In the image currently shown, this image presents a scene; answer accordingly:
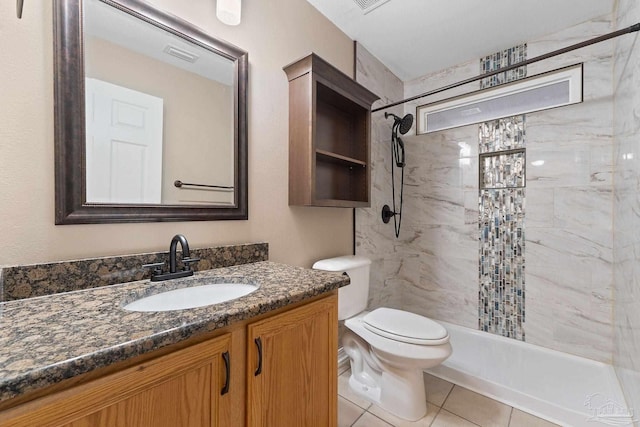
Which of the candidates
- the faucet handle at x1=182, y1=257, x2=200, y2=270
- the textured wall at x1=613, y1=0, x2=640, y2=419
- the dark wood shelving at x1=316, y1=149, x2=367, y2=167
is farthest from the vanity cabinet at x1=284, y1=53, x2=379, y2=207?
the textured wall at x1=613, y1=0, x2=640, y2=419

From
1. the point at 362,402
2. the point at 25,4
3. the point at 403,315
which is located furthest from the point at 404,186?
the point at 25,4

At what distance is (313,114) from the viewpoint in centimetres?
150

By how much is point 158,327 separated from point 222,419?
0.32 metres

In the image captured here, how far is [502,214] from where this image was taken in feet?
7.11

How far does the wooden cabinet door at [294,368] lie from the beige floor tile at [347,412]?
0.53 metres

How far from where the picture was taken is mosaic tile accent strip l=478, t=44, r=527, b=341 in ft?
6.88

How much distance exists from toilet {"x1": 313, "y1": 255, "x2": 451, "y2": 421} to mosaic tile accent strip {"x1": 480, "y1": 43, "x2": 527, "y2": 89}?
5.98 feet

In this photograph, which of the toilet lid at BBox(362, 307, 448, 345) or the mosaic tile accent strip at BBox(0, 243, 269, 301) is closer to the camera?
the mosaic tile accent strip at BBox(0, 243, 269, 301)

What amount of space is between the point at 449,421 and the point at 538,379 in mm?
790

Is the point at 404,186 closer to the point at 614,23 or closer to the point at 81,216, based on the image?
the point at 614,23

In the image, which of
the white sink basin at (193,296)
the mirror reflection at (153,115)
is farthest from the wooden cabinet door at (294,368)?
the mirror reflection at (153,115)

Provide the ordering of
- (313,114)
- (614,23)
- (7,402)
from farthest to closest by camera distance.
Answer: (614,23), (313,114), (7,402)

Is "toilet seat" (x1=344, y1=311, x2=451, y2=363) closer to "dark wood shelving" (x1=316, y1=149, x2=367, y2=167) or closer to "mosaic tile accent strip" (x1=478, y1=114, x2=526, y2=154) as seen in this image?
"dark wood shelving" (x1=316, y1=149, x2=367, y2=167)

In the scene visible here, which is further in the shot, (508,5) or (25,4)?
(508,5)
